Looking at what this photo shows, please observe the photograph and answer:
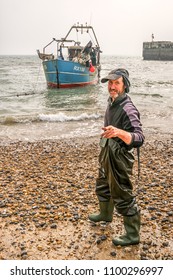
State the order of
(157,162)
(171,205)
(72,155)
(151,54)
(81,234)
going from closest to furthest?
(81,234)
(171,205)
(157,162)
(72,155)
(151,54)

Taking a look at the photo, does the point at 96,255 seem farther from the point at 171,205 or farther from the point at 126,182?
the point at 171,205

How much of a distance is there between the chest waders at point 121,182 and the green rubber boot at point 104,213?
399 mm

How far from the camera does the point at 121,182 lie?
135 inches

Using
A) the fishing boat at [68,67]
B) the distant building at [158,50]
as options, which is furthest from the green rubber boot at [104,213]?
the distant building at [158,50]

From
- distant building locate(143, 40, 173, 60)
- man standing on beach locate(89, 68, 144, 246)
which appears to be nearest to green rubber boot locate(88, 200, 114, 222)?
man standing on beach locate(89, 68, 144, 246)

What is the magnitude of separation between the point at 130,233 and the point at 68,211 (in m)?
1.31

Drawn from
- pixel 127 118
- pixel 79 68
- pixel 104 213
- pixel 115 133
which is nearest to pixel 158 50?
pixel 79 68

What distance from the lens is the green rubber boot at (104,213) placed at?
13.6ft

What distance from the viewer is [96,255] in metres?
3.70

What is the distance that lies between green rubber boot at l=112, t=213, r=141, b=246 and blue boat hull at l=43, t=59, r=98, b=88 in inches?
941

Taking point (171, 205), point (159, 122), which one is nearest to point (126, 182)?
point (171, 205)

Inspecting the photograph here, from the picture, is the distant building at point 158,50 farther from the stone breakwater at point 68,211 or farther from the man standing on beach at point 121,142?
the man standing on beach at point 121,142

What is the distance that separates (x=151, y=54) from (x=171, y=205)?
115946mm

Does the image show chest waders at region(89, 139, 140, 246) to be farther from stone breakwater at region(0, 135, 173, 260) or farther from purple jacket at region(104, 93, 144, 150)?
stone breakwater at region(0, 135, 173, 260)
